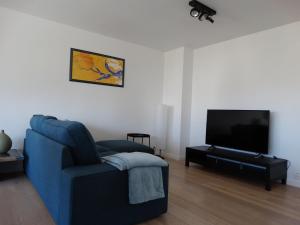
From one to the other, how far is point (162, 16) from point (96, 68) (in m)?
1.59

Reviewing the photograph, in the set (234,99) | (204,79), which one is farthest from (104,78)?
(234,99)

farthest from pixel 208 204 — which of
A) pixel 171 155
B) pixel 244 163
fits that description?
pixel 171 155

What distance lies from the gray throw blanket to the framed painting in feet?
7.87

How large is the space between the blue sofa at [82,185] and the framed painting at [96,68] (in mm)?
1963

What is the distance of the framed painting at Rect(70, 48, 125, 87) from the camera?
12.9 feet

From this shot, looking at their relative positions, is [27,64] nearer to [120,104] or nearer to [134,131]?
[120,104]

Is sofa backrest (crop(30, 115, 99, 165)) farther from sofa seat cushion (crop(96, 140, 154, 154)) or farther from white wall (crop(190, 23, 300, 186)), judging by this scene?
white wall (crop(190, 23, 300, 186))

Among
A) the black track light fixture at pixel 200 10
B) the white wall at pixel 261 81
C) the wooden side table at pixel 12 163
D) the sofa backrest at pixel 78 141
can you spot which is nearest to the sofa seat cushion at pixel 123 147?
the wooden side table at pixel 12 163

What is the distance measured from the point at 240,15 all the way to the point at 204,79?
1.63m

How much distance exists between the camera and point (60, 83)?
379 cm

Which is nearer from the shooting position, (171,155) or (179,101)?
(179,101)

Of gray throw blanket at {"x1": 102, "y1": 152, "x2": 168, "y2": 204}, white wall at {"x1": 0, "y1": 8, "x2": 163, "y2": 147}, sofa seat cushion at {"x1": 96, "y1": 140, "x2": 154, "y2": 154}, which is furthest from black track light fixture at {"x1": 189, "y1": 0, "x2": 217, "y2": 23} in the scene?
sofa seat cushion at {"x1": 96, "y1": 140, "x2": 154, "y2": 154}

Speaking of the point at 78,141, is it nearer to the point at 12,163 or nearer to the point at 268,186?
the point at 12,163

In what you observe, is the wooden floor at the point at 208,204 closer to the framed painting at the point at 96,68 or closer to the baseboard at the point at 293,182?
the baseboard at the point at 293,182
